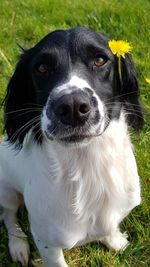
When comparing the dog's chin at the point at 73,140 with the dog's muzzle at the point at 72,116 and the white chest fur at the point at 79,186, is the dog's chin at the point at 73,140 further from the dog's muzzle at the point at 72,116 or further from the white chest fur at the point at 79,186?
the white chest fur at the point at 79,186

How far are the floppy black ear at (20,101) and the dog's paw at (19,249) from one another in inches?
31.2

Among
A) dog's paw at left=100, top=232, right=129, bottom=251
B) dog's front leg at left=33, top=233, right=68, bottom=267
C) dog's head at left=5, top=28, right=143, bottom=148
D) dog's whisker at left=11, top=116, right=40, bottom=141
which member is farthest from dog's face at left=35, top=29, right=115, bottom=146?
dog's paw at left=100, top=232, right=129, bottom=251

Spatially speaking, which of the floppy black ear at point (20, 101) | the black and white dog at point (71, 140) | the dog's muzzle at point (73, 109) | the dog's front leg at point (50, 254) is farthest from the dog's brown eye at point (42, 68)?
the dog's front leg at point (50, 254)

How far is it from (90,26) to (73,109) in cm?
256

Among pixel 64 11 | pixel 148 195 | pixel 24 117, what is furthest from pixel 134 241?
pixel 64 11

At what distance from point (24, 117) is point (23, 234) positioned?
2.98 feet

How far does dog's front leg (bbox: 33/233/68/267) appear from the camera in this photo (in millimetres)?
2544

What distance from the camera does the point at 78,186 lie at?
235 cm

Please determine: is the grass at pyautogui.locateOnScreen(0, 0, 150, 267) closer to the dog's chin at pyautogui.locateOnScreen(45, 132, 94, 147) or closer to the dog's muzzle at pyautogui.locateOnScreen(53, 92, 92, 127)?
the dog's chin at pyautogui.locateOnScreen(45, 132, 94, 147)

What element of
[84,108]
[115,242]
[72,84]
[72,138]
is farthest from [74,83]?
[115,242]

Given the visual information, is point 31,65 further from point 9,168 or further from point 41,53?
point 9,168

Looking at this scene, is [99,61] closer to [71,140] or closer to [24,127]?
[71,140]

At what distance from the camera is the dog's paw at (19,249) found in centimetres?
296

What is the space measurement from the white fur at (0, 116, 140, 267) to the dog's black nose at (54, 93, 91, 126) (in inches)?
11.5
